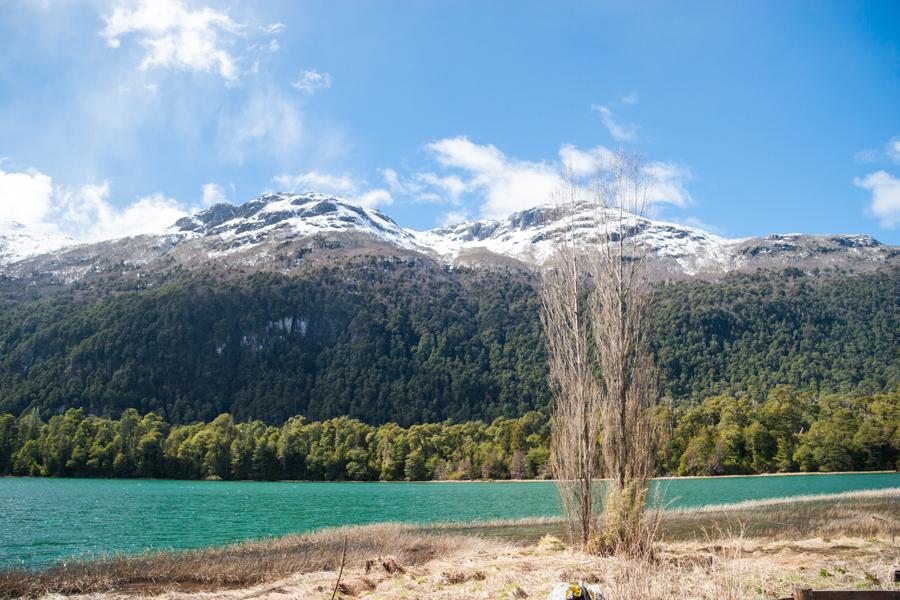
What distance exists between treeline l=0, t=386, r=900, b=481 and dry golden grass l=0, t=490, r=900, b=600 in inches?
2580

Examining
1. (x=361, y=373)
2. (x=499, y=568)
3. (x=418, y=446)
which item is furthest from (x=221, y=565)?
(x=361, y=373)

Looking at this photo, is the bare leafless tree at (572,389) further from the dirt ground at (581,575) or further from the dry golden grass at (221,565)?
the dry golden grass at (221,565)

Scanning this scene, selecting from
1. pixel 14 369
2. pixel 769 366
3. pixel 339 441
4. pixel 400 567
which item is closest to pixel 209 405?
pixel 14 369

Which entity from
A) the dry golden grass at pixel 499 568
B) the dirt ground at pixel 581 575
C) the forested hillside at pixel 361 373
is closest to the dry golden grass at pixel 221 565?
the dry golden grass at pixel 499 568

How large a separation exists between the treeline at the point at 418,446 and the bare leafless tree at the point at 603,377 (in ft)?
251

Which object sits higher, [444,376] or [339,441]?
[444,376]

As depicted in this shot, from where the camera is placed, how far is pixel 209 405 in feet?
576

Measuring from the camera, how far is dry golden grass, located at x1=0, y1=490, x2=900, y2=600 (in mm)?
9094

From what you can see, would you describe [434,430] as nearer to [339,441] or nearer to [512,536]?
[339,441]

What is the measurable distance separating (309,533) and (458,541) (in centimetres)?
934

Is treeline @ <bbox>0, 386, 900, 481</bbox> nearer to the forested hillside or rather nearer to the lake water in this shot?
the lake water

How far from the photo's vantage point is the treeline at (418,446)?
3364 inches

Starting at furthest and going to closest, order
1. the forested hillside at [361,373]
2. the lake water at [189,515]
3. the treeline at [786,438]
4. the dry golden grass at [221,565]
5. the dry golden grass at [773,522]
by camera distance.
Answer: the forested hillside at [361,373], the treeline at [786,438], the lake water at [189,515], the dry golden grass at [773,522], the dry golden grass at [221,565]

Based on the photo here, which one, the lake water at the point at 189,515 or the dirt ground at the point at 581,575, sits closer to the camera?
the dirt ground at the point at 581,575
